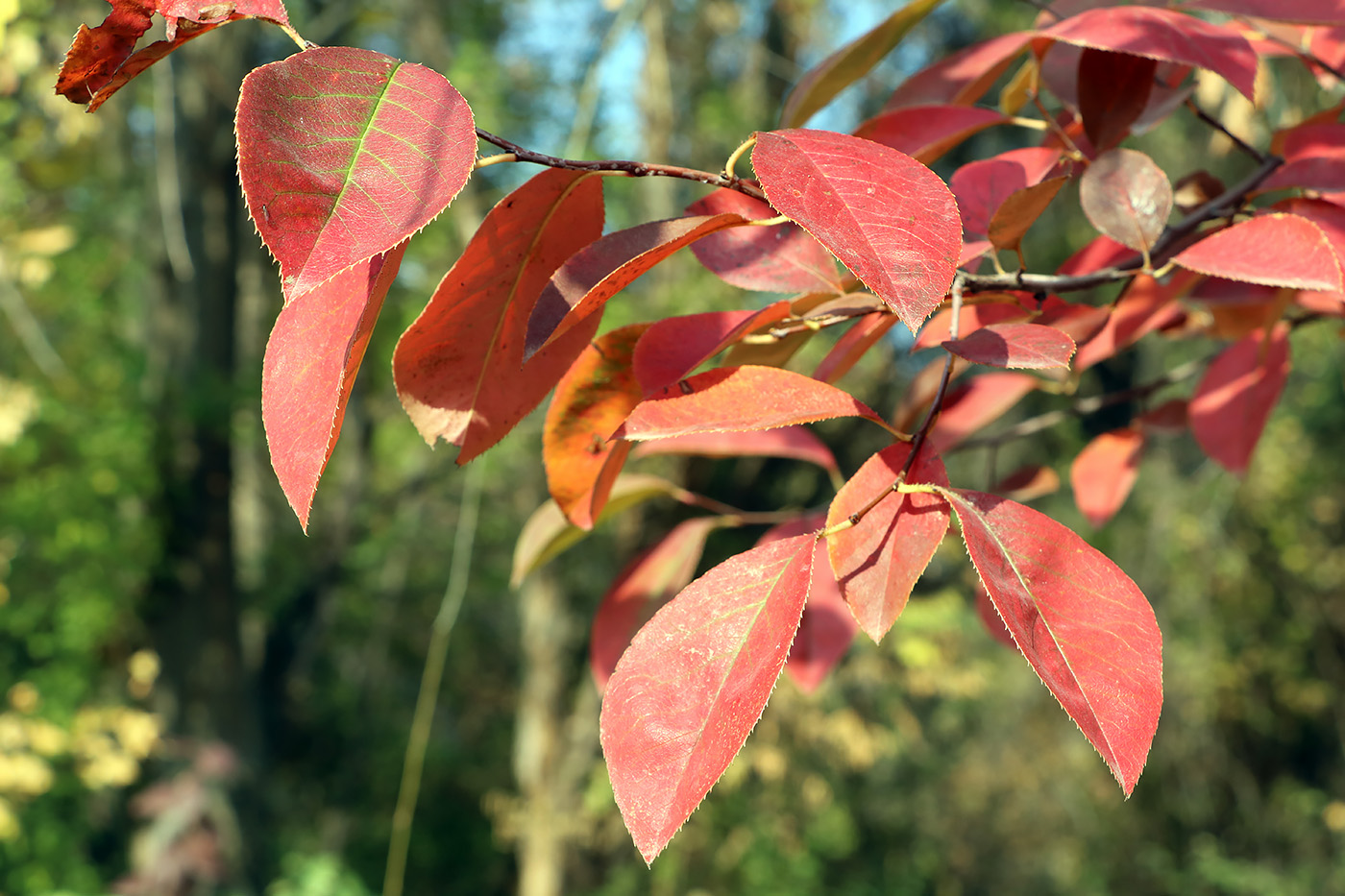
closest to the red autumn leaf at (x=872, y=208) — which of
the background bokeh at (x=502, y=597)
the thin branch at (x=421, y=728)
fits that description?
the thin branch at (x=421, y=728)

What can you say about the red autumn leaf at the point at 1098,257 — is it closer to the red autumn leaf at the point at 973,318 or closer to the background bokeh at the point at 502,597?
the red autumn leaf at the point at 973,318

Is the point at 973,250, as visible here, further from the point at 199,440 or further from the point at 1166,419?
the point at 199,440

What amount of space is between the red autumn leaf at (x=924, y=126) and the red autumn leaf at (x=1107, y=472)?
252mm

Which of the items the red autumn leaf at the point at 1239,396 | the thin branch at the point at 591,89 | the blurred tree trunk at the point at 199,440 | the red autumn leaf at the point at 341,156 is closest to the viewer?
the red autumn leaf at the point at 341,156

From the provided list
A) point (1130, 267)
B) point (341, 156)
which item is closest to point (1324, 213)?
point (1130, 267)

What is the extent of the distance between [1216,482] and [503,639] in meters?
4.02

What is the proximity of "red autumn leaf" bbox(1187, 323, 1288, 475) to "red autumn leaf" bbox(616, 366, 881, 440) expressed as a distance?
13.6 inches

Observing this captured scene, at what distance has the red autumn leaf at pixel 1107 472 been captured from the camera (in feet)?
2.12

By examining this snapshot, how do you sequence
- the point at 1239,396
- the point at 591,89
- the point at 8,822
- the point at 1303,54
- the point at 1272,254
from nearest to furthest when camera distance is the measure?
the point at 1272,254
the point at 1303,54
the point at 1239,396
the point at 591,89
the point at 8,822

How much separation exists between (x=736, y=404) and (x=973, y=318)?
0.17 meters

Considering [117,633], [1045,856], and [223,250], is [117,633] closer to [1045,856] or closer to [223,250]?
[223,250]

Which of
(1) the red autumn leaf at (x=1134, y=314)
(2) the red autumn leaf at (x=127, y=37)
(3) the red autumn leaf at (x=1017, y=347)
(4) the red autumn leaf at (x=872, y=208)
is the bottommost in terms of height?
(1) the red autumn leaf at (x=1134, y=314)

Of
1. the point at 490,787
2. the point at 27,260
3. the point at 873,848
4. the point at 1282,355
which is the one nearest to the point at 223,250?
the point at 27,260

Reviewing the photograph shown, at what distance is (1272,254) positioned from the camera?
0.38 meters
